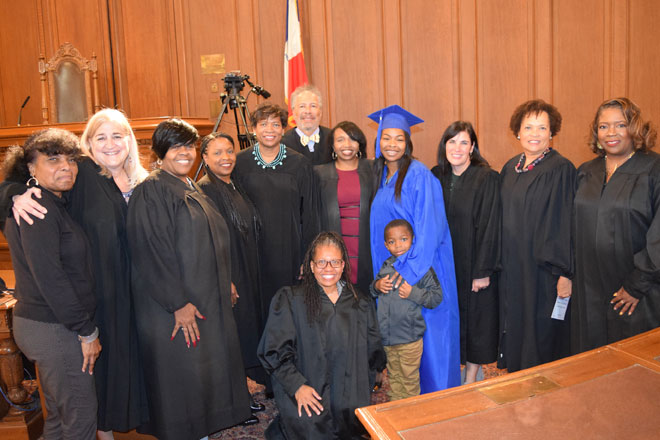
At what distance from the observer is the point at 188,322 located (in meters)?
2.26

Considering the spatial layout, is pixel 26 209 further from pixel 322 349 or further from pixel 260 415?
pixel 260 415

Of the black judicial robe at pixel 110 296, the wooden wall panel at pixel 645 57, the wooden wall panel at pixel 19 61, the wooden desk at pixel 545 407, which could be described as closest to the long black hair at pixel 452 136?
the wooden desk at pixel 545 407

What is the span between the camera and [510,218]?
2754 millimetres

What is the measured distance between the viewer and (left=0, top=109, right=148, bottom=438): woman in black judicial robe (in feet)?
7.41

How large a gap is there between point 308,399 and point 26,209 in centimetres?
144

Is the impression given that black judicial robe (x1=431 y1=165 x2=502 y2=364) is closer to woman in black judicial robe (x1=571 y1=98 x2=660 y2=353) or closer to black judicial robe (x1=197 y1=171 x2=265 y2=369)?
woman in black judicial robe (x1=571 y1=98 x2=660 y2=353)

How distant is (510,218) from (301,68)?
326 cm

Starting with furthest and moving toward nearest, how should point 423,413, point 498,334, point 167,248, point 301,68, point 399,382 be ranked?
point 301,68, point 498,334, point 399,382, point 167,248, point 423,413

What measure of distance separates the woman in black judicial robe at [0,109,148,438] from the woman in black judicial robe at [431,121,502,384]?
5.74ft

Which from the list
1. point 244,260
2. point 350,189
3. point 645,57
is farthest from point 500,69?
point 244,260

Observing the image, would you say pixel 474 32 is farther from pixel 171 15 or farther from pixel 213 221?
pixel 213 221

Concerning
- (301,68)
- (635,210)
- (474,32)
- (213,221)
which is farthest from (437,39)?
(213,221)

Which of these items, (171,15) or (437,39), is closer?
(437,39)

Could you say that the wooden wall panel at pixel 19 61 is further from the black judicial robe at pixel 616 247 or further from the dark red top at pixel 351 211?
the black judicial robe at pixel 616 247
